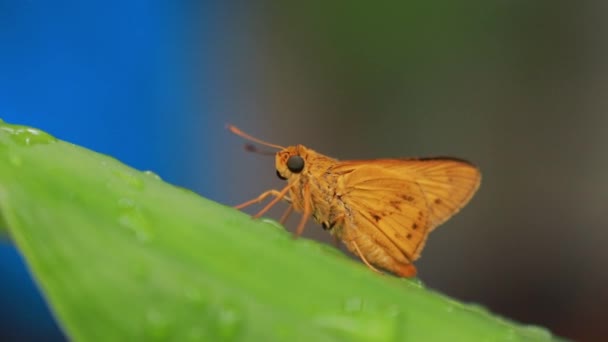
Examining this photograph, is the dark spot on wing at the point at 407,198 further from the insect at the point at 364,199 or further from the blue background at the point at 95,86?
the blue background at the point at 95,86

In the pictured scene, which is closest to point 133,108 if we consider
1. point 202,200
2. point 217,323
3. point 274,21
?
point 274,21

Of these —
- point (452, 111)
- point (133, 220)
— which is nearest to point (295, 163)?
point (133, 220)

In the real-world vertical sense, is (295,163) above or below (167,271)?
above

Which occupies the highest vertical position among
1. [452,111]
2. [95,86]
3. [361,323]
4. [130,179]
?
[452,111]

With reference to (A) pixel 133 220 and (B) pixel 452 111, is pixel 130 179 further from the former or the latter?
(B) pixel 452 111

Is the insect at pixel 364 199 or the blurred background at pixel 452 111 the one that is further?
the blurred background at pixel 452 111

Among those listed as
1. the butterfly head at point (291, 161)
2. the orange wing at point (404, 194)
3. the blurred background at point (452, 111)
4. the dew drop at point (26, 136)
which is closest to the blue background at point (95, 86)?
the blurred background at point (452, 111)

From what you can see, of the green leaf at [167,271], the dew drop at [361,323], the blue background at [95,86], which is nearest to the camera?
the green leaf at [167,271]

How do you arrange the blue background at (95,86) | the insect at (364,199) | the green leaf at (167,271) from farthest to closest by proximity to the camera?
the blue background at (95,86) < the insect at (364,199) < the green leaf at (167,271)
